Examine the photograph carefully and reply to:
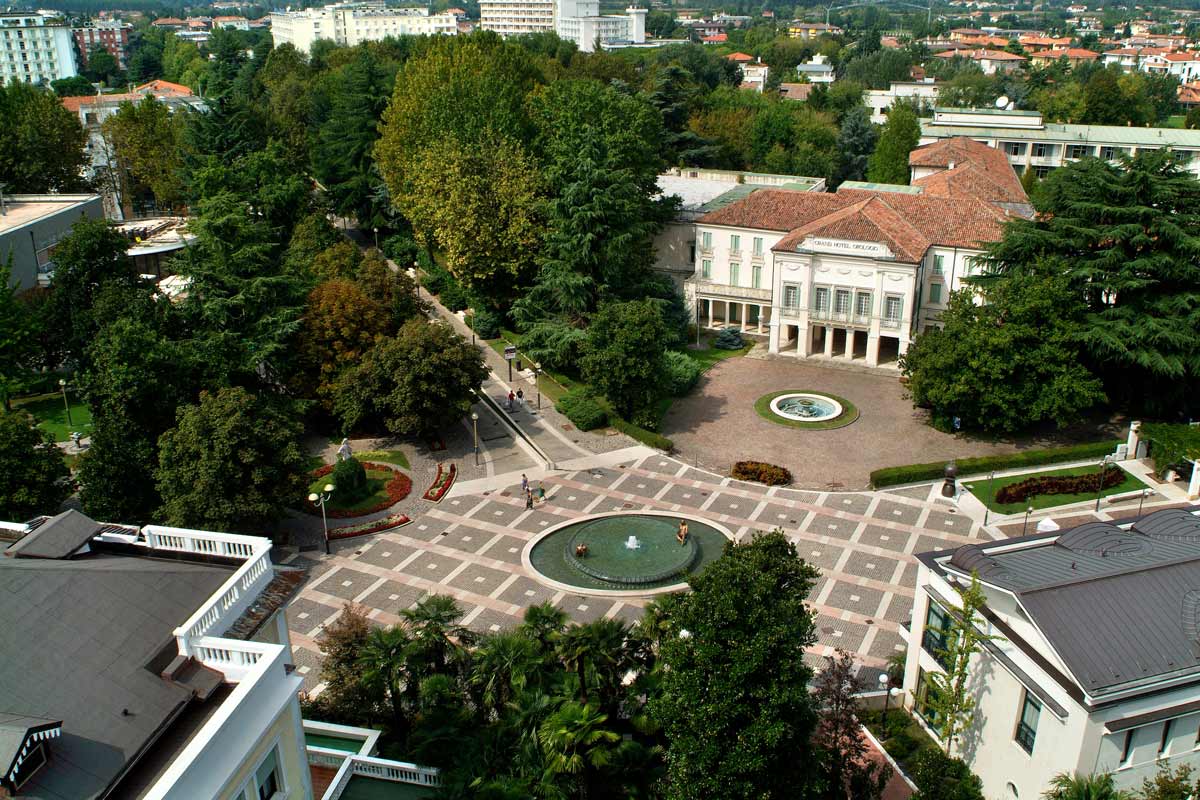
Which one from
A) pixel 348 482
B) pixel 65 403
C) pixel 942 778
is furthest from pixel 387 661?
pixel 65 403

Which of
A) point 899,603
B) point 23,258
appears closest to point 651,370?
point 899,603

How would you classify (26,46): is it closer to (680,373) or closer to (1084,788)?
(680,373)

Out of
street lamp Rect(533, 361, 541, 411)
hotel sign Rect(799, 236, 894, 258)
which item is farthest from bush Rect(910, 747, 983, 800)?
hotel sign Rect(799, 236, 894, 258)

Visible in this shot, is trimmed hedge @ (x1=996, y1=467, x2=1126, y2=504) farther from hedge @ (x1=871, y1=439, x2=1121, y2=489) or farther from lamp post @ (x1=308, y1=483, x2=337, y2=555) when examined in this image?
lamp post @ (x1=308, y1=483, x2=337, y2=555)

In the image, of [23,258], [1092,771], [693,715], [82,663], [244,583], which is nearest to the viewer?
[82,663]

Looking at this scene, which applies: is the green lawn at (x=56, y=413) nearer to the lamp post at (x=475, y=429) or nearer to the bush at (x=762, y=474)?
the lamp post at (x=475, y=429)

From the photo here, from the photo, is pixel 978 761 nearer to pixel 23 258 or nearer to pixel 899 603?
pixel 899 603

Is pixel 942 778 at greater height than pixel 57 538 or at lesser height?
lesser
